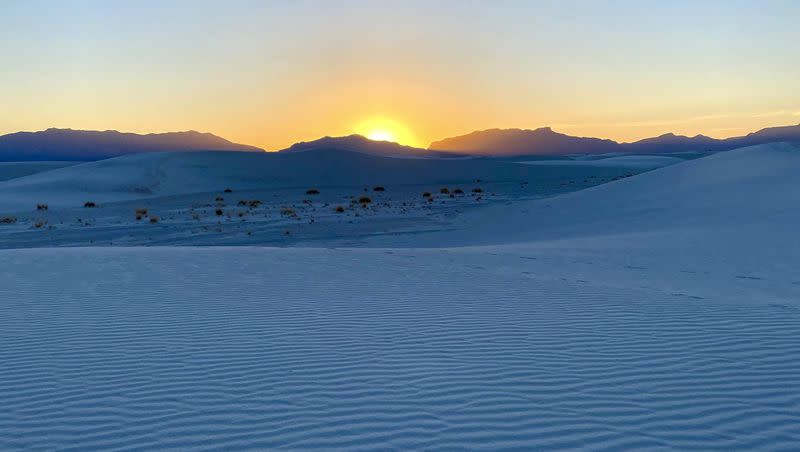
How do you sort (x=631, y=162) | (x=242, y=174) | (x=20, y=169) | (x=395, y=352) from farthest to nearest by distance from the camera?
1. (x=631, y=162)
2. (x=20, y=169)
3. (x=242, y=174)
4. (x=395, y=352)

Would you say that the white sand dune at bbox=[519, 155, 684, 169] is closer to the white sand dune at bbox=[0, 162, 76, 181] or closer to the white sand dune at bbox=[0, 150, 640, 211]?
the white sand dune at bbox=[0, 150, 640, 211]

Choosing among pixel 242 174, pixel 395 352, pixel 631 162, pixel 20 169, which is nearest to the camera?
pixel 395 352

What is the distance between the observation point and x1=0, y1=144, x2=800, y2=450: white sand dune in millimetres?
4168

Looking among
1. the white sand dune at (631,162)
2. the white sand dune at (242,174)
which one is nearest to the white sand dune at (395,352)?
the white sand dune at (242,174)

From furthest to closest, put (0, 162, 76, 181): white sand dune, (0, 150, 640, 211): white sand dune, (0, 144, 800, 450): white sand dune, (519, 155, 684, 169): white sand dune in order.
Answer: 1. (0, 162, 76, 181): white sand dune
2. (519, 155, 684, 169): white sand dune
3. (0, 150, 640, 211): white sand dune
4. (0, 144, 800, 450): white sand dune

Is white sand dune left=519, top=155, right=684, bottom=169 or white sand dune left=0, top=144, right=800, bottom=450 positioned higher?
white sand dune left=519, top=155, right=684, bottom=169

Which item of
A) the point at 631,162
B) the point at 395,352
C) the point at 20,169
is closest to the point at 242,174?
the point at 20,169

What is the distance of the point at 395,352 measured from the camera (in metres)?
5.91

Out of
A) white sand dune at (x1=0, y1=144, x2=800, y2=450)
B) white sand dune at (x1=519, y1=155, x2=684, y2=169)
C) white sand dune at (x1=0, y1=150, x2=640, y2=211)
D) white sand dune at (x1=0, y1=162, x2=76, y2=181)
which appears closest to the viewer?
white sand dune at (x1=0, y1=144, x2=800, y2=450)

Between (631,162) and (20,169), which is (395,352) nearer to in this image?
(631,162)

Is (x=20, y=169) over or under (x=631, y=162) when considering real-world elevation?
over

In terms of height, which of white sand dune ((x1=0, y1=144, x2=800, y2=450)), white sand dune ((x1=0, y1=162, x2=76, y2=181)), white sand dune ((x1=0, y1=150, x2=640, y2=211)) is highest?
white sand dune ((x1=0, y1=162, x2=76, y2=181))

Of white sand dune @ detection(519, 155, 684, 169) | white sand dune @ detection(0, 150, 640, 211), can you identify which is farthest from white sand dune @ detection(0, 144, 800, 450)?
white sand dune @ detection(519, 155, 684, 169)

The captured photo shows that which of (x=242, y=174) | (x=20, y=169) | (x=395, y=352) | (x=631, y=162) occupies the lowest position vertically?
(x=395, y=352)
